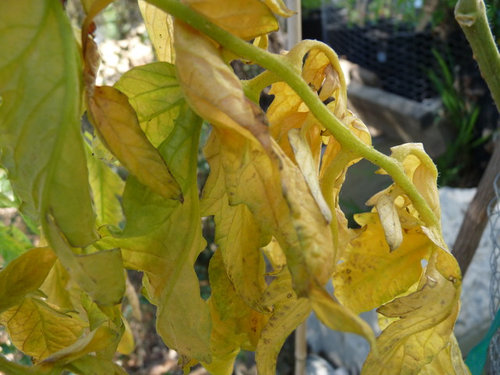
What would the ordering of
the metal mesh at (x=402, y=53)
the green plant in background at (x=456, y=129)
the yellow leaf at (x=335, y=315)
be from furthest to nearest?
the metal mesh at (x=402, y=53), the green plant in background at (x=456, y=129), the yellow leaf at (x=335, y=315)

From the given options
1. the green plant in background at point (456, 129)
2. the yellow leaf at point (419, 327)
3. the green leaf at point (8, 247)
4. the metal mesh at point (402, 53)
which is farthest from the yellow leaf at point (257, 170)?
the metal mesh at point (402, 53)

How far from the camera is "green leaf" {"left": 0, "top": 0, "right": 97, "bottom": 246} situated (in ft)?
0.87

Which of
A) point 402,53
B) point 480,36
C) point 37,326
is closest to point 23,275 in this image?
point 37,326

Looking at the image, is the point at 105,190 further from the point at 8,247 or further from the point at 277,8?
the point at 277,8

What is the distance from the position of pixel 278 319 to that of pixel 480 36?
22 centimetres

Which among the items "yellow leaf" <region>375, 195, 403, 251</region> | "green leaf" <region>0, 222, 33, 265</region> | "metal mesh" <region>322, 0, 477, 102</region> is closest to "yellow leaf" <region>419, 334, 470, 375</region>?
"yellow leaf" <region>375, 195, 403, 251</region>

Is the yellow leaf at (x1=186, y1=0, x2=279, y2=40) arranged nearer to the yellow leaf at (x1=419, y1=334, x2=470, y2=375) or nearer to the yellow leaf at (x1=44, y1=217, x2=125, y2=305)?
the yellow leaf at (x1=44, y1=217, x2=125, y2=305)

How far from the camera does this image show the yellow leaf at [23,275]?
1.18ft

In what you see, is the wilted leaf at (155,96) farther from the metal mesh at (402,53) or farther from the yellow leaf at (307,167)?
the metal mesh at (402,53)

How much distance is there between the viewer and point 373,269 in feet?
1.33

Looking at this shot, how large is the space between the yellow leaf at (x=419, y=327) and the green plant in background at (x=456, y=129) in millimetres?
2301

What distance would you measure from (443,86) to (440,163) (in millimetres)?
458

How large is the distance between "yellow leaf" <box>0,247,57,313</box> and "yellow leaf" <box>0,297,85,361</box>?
0.05 meters

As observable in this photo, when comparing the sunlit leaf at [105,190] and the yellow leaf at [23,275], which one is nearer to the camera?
the yellow leaf at [23,275]
